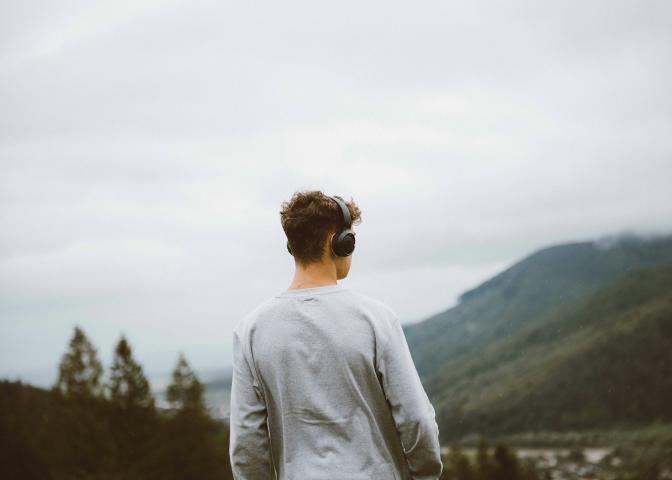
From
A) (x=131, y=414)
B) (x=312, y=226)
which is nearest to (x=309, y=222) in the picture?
(x=312, y=226)

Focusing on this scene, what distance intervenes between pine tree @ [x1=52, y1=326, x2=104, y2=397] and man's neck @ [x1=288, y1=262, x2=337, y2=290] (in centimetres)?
3533

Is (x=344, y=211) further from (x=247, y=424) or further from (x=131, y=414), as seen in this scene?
(x=131, y=414)

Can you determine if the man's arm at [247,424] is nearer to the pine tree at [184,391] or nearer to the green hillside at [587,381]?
the pine tree at [184,391]

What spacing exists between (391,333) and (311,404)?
38 centimetres

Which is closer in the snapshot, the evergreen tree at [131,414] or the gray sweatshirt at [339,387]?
the gray sweatshirt at [339,387]

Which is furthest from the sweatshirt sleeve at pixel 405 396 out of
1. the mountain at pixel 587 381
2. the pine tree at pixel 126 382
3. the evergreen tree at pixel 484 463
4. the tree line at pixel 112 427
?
the mountain at pixel 587 381

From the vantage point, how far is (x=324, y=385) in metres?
2.36

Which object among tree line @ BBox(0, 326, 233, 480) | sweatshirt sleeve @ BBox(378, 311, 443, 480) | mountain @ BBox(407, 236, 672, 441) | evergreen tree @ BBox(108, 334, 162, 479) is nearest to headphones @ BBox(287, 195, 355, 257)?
sweatshirt sleeve @ BBox(378, 311, 443, 480)

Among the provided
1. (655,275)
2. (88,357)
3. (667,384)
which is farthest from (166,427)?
(655,275)

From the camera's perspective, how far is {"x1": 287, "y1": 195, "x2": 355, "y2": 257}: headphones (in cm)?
253

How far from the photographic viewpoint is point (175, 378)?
122 ft

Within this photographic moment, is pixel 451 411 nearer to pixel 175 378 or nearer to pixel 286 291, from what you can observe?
pixel 175 378

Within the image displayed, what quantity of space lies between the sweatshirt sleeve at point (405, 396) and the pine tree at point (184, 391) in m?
35.9

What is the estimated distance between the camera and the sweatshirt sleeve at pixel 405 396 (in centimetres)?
235
